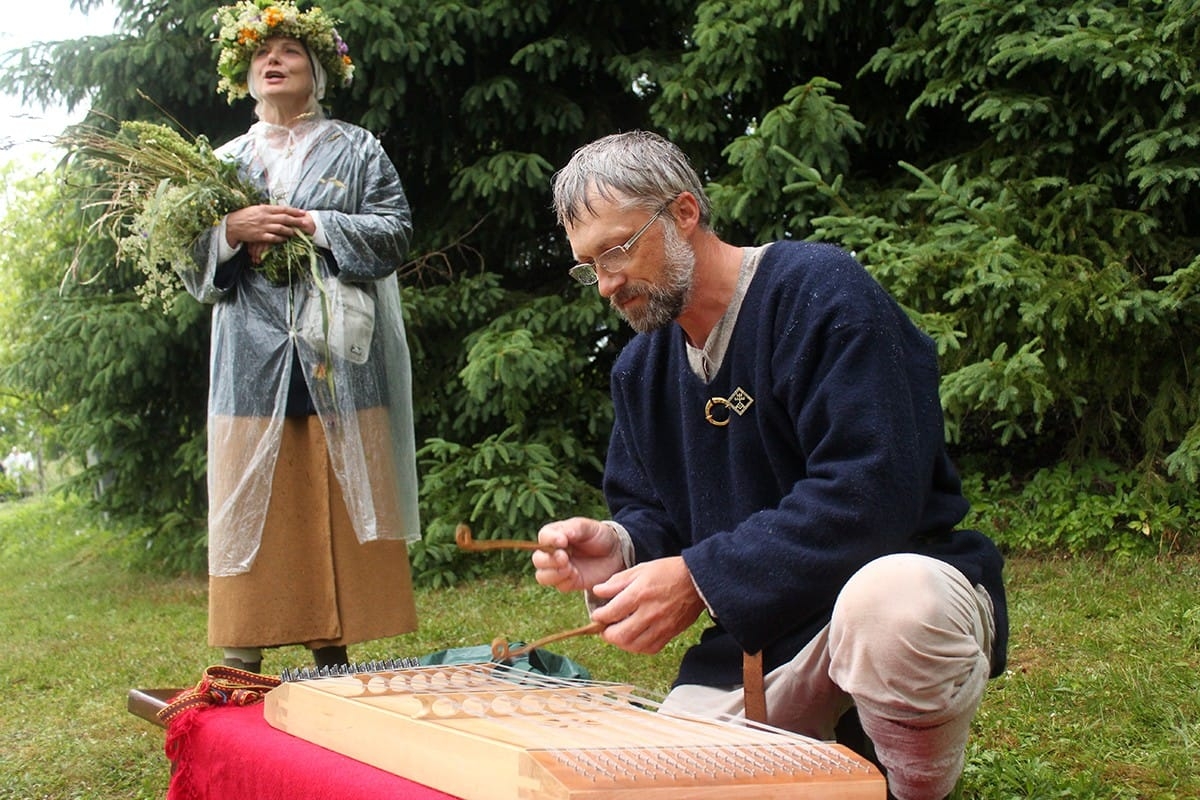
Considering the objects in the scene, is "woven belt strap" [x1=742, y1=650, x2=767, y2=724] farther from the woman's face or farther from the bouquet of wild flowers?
the woman's face

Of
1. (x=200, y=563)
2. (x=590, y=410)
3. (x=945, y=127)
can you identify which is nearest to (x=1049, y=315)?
(x=945, y=127)

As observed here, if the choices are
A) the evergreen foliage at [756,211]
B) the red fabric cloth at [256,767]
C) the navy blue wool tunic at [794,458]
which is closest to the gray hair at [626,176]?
the navy blue wool tunic at [794,458]

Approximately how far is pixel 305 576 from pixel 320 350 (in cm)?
70

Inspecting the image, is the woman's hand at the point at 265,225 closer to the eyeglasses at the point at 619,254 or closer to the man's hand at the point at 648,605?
the eyeglasses at the point at 619,254

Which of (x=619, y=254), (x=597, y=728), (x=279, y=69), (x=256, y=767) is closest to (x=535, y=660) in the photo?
(x=256, y=767)

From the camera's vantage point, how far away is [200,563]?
23.9ft

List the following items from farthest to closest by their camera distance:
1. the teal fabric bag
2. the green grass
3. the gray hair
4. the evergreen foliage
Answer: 1. the evergreen foliage
2. the teal fabric bag
3. the green grass
4. the gray hair

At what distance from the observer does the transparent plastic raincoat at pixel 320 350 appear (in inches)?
140

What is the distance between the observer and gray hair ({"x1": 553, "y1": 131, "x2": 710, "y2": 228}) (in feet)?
6.84

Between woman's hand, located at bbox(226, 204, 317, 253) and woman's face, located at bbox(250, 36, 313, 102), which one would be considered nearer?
woman's hand, located at bbox(226, 204, 317, 253)

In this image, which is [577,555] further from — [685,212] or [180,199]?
[180,199]

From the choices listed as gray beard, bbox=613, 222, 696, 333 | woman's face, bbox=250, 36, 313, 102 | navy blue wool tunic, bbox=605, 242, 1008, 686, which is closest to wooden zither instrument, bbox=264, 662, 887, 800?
navy blue wool tunic, bbox=605, 242, 1008, 686

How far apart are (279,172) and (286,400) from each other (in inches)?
30.0

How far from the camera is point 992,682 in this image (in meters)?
3.60
